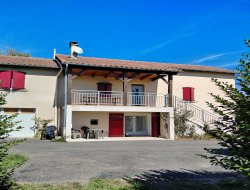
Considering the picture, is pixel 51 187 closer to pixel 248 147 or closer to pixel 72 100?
pixel 248 147

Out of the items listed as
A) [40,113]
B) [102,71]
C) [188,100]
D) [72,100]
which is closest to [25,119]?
[40,113]

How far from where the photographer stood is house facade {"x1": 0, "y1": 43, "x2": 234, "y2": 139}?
17.2 metres

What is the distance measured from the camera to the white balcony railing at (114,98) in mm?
18234

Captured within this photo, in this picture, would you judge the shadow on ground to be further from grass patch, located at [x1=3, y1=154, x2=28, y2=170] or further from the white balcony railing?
the white balcony railing

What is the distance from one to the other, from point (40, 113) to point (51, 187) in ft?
45.6

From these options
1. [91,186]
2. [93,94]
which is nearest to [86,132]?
[93,94]

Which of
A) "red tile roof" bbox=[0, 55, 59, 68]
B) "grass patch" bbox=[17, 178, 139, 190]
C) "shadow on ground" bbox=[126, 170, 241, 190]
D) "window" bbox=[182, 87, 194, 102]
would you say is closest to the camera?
"grass patch" bbox=[17, 178, 139, 190]

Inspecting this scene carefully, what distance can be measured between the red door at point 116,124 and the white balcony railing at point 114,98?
1.14 metres

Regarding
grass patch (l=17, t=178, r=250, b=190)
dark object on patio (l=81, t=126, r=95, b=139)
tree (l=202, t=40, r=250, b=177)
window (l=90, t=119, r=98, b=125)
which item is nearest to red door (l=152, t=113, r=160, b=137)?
window (l=90, t=119, r=98, b=125)

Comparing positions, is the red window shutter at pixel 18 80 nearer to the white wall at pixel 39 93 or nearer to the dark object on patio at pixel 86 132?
the white wall at pixel 39 93

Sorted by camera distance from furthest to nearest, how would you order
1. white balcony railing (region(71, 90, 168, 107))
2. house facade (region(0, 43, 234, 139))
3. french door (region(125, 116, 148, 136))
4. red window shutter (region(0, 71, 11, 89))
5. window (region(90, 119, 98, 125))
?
french door (region(125, 116, 148, 136))
window (region(90, 119, 98, 125))
white balcony railing (region(71, 90, 168, 107))
red window shutter (region(0, 71, 11, 89))
house facade (region(0, 43, 234, 139))

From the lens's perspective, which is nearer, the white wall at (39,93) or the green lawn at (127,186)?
the green lawn at (127,186)

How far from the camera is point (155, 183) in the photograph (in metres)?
5.97

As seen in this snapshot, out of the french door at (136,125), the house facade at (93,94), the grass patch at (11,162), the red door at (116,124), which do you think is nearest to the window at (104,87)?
the house facade at (93,94)
